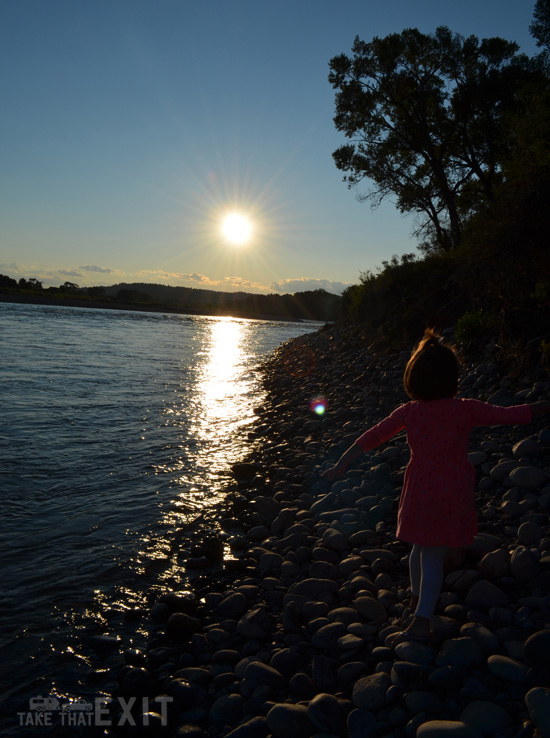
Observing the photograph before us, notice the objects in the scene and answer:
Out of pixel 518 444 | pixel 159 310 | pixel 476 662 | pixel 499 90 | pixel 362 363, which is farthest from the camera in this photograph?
pixel 159 310

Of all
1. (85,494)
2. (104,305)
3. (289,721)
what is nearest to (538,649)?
(289,721)

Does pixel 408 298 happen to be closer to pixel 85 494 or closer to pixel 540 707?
pixel 85 494

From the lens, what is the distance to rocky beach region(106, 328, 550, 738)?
9.16 ft

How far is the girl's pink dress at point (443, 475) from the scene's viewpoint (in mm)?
3223

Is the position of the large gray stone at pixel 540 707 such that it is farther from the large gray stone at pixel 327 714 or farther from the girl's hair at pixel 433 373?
the girl's hair at pixel 433 373

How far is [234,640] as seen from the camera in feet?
12.3

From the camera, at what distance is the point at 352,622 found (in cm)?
366

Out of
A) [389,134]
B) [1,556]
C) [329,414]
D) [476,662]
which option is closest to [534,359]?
[329,414]

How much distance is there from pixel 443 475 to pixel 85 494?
4.97 metres

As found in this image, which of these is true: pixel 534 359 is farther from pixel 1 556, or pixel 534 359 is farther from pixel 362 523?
pixel 1 556

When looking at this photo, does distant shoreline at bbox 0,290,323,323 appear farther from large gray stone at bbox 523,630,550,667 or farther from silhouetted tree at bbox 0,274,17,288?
large gray stone at bbox 523,630,550,667

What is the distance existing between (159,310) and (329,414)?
3344 inches

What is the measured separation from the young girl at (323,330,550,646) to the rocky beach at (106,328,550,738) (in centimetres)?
38

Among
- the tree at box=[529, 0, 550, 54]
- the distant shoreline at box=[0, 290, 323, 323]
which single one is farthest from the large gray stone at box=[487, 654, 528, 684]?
the distant shoreline at box=[0, 290, 323, 323]
